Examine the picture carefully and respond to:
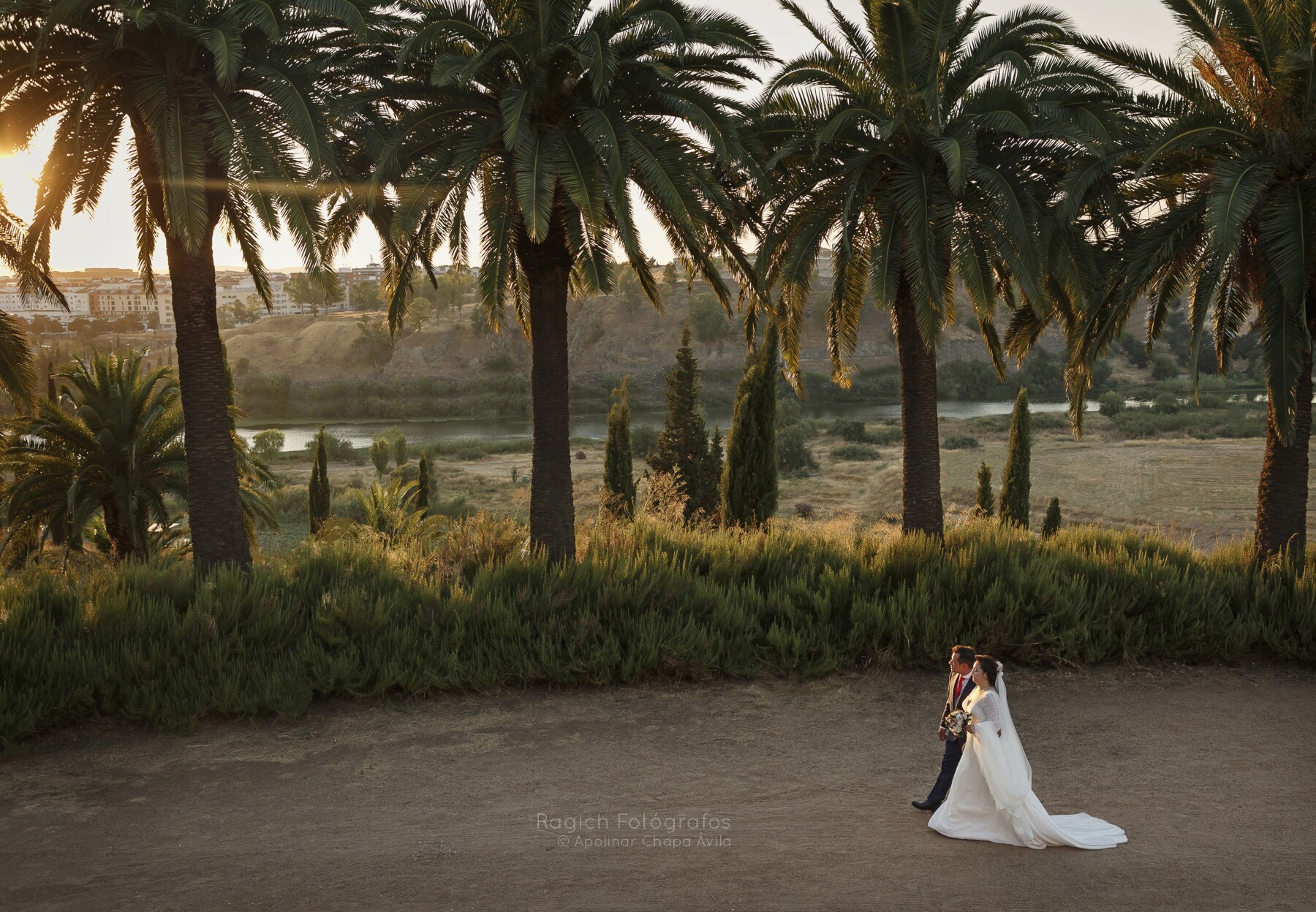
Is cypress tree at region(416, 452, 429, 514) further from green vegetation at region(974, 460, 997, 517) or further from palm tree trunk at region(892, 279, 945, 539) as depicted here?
palm tree trunk at region(892, 279, 945, 539)

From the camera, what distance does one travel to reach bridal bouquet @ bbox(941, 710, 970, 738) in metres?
6.94

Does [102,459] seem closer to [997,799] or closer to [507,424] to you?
[997,799]

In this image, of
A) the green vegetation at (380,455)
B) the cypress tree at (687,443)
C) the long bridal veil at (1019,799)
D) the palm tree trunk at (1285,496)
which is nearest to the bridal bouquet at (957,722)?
the long bridal veil at (1019,799)

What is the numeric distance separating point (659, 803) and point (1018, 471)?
941 inches

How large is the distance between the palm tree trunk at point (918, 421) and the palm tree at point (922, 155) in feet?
0.11

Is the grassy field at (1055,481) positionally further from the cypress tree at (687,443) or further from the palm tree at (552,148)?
the palm tree at (552,148)

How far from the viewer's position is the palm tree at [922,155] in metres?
11.8

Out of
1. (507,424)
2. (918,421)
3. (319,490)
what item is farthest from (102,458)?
(507,424)

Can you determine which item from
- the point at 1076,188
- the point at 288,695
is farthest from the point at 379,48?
the point at 1076,188

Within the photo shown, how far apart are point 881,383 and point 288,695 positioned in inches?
3978

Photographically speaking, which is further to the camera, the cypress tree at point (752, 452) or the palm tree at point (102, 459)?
the cypress tree at point (752, 452)

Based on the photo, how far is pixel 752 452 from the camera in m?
24.9

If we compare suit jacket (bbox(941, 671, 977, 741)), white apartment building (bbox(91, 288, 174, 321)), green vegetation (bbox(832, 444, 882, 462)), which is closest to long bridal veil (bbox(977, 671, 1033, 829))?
suit jacket (bbox(941, 671, 977, 741))

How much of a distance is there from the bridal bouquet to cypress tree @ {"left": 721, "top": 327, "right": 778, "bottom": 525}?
694 inches
